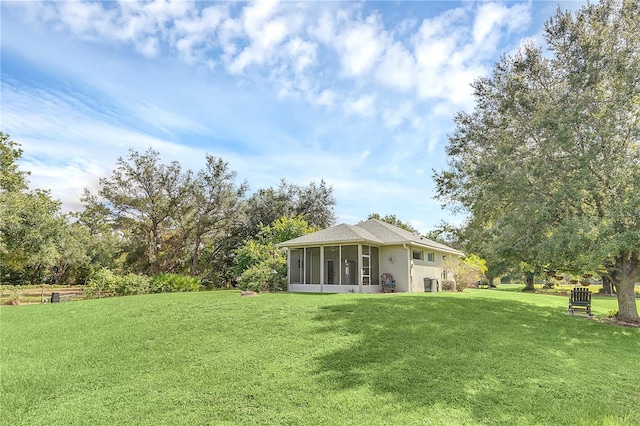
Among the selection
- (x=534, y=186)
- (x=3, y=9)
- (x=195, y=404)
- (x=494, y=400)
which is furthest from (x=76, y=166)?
(x=534, y=186)

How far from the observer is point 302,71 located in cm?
1297

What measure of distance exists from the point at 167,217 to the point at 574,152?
2676cm

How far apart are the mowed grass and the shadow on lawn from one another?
0.10 ft

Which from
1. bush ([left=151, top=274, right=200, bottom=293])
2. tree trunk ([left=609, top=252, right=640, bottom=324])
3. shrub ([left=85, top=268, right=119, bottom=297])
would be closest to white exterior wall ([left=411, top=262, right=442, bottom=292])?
tree trunk ([left=609, top=252, right=640, bottom=324])

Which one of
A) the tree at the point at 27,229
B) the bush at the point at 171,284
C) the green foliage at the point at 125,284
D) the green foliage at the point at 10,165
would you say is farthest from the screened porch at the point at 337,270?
the green foliage at the point at 10,165

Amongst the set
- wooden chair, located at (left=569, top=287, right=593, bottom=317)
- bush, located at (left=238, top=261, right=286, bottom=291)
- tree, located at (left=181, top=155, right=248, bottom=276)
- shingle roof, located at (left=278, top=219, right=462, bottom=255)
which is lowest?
wooden chair, located at (left=569, top=287, right=593, bottom=317)

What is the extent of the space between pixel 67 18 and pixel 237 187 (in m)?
20.3

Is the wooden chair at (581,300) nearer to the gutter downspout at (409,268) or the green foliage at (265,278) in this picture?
the gutter downspout at (409,268)

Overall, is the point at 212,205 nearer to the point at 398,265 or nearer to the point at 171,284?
the point at 171,284

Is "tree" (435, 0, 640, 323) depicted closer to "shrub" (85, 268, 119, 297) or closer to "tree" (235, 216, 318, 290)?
"tree" (235, 216, 318, 290)

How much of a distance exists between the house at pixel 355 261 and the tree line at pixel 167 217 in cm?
548

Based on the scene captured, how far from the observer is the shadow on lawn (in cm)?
483

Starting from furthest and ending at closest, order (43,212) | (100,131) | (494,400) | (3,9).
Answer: (43,212)
(100,131)
(3,9)
(494,400)

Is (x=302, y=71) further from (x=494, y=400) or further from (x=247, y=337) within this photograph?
(x=494, y=400)
